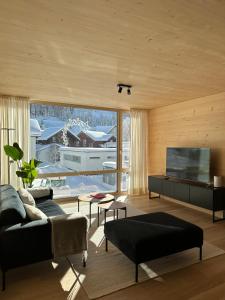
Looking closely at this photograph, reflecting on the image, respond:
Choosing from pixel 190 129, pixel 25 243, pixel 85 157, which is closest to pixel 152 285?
pixel 25 243

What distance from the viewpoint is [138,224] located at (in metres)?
2.72

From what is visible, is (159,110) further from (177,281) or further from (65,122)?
(177,281)

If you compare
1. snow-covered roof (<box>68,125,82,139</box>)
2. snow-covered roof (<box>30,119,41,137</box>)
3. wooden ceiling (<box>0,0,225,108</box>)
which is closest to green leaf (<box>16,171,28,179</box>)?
snow-covered roof (<box>30,119,41,137</box>)

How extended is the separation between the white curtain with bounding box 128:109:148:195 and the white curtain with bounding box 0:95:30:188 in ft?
9.06

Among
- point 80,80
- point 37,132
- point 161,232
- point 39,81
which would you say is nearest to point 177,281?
point 161,232

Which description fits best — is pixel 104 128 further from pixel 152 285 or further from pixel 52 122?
pixel 152 285

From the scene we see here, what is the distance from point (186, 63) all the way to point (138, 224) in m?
2.15

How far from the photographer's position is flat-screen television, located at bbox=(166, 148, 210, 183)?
435cm

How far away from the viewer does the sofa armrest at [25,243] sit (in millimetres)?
2125

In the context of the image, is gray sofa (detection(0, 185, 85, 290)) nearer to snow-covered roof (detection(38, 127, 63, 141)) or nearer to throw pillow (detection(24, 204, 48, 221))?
throw pillow (detection(24, 204, 48, 221))

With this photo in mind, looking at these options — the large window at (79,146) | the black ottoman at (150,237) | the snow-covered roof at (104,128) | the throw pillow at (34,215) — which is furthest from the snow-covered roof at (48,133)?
the black ottoman at (150,237)

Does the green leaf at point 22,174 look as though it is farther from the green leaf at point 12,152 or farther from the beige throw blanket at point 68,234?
the beige throw blanket at point 68,234

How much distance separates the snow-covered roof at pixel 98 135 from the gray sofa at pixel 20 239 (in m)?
3.60

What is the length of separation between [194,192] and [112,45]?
3176 mm
